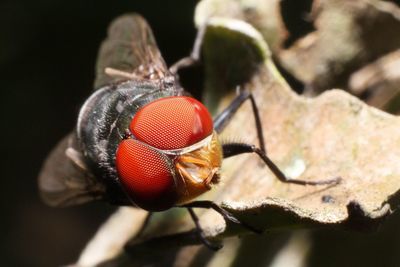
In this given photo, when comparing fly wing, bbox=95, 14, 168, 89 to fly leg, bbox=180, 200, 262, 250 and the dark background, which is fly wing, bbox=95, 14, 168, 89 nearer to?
fly leg, bbox=180, 200, 262, 250

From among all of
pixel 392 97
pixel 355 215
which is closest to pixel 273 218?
pixel 355 215

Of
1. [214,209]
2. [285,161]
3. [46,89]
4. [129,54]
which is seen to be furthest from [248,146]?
[46,89]

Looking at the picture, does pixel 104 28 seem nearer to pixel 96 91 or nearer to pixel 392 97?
pixel 96 91

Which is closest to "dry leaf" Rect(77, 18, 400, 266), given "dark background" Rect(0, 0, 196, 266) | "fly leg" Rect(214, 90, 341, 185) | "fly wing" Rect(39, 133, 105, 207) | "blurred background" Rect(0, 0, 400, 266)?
"fly leg" Rect(214, 90, 341, 185)

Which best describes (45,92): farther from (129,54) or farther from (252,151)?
(252,151)

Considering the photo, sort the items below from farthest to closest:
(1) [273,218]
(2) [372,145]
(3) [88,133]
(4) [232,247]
A: 1. (3) [88,133]
2. (4) [232,247]
3. (2) [372,145]
4. (1) [273,218]
